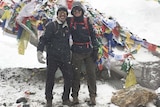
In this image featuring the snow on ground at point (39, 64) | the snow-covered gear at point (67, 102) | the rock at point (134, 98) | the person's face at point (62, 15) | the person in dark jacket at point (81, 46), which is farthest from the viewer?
the snow on ground at point (39, 64)

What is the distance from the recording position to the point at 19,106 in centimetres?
688

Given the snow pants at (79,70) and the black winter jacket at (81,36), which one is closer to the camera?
the black winter jacket at (81,36)

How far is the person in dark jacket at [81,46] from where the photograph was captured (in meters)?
6.47

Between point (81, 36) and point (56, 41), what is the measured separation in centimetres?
47

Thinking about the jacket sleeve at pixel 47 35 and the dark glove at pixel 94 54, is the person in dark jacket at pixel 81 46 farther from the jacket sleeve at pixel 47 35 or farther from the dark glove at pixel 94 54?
the jacket sleeve at pixel 47 35

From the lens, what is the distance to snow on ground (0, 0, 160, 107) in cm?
732

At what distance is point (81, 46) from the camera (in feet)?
21.5

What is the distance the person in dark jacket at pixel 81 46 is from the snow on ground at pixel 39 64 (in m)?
0.36

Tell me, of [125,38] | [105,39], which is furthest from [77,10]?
[125,38]

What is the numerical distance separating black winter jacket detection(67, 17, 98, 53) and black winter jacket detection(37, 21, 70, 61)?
0.54 ft

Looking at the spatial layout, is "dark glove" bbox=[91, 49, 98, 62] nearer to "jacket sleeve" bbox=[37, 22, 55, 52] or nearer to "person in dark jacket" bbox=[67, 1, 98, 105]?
"person in dark jacket" bbox=[67, 1, 98, 105]

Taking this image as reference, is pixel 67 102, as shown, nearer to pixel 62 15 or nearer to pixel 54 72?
pixel 54 72

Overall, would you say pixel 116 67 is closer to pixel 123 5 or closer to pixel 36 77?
pixel 36 77

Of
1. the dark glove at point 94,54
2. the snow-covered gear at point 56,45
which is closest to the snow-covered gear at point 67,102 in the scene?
the snow-covered gear at point 56,45
